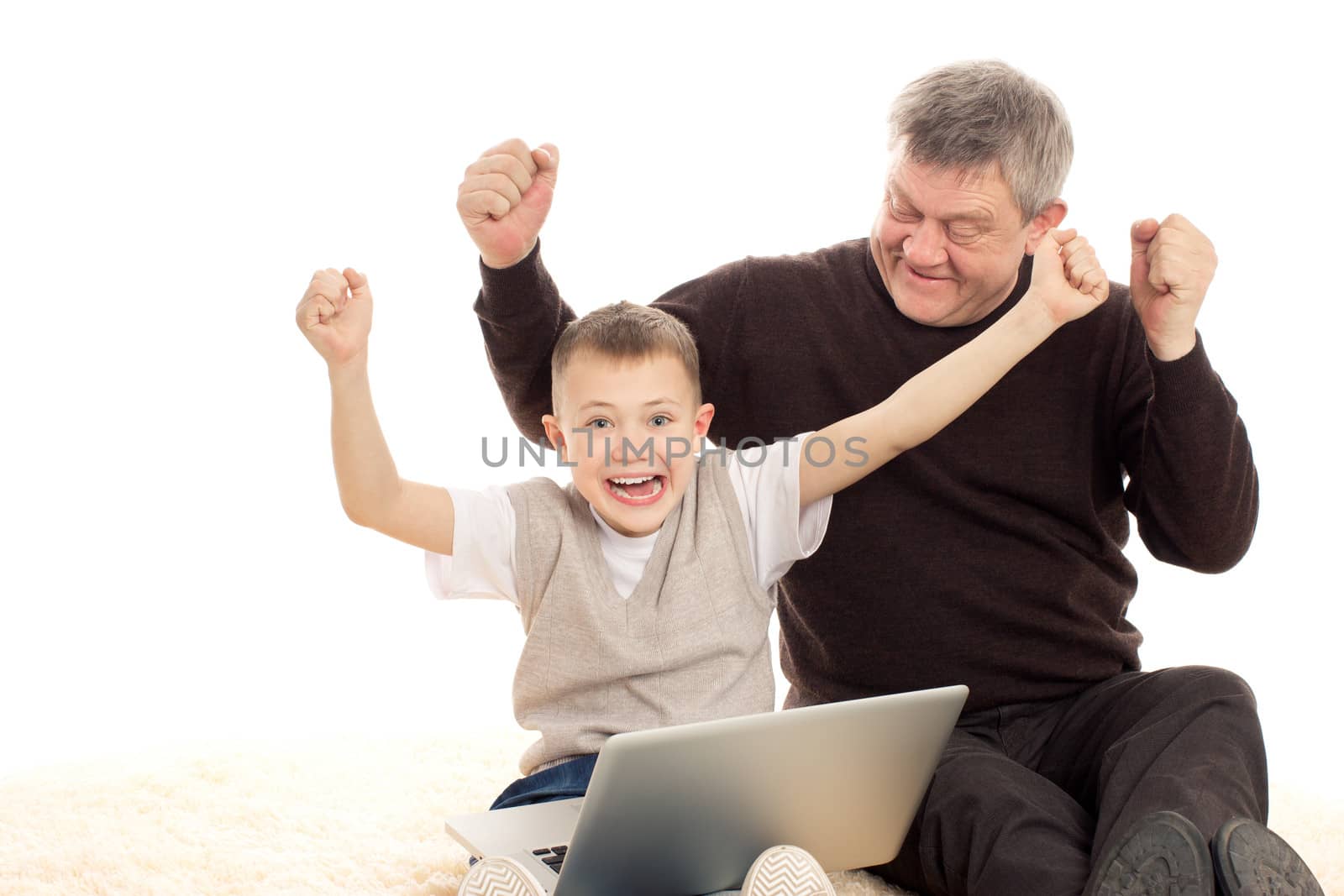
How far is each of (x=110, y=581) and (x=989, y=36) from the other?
2056 mm

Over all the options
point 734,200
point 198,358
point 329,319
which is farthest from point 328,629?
point 329,319

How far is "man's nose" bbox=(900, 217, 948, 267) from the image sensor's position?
176 cm

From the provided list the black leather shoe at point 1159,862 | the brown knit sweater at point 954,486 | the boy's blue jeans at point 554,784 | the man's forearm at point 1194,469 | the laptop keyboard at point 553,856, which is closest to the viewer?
the black leather shoe at point 1159,862

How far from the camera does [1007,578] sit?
1.83m

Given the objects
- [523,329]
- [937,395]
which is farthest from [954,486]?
[523,329]

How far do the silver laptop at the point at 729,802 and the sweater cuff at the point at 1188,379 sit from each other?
514mm

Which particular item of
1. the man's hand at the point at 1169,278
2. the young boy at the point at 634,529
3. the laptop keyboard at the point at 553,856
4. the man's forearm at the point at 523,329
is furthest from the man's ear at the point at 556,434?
the man's hand at the point at 1169,278

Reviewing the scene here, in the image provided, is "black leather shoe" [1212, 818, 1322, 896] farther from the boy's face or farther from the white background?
the white background

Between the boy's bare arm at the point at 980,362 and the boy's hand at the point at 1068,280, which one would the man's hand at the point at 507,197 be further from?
the boy's hand at the point at 1068,280

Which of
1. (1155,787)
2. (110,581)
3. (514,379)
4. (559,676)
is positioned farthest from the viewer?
(110,581)

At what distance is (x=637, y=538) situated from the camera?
170 cm

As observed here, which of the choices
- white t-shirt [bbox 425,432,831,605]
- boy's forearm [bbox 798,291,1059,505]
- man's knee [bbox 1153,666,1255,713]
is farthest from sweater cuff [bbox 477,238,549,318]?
man's knee [bbox 1153,666,1255,713]

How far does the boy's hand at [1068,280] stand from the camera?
162 centimetres

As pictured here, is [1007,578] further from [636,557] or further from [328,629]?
[328,629]
